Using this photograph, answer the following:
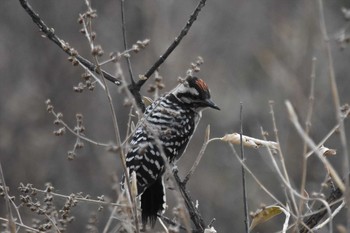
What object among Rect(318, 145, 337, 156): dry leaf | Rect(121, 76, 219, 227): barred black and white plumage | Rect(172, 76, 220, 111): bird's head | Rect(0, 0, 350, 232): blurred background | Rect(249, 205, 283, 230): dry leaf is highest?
Rect(0, 0, 350, 232): blurred background

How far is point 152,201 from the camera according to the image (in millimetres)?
5320

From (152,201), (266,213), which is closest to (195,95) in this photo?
(152,201)

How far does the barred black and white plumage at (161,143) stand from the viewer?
5195 millimetres

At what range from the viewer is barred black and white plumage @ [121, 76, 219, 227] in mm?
5195

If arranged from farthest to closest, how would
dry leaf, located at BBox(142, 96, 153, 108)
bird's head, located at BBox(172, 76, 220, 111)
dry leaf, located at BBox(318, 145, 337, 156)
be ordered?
1. bird's head, located at BBox(172, 76, 220, 111)
2. dry leaf, located at BBox(142, 96, 153, 108)
3. dry leaf, located at BBox(318, 145, 337, 156)

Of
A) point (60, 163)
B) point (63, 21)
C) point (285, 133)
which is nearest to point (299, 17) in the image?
point (285, 133)

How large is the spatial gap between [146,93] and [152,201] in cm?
573

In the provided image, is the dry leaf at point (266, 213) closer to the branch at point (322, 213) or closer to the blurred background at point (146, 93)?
the branch at point (322, 213)

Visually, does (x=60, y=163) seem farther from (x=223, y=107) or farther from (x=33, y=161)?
(x=223, y=107)

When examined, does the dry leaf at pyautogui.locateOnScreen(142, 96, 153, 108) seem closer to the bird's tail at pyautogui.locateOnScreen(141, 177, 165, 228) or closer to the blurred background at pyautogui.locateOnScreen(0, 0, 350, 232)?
the bird's tail at pyautogui.locateOnScreen(141, 177, 165, 228)

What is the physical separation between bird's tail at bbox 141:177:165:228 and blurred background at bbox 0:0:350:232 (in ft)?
12.8

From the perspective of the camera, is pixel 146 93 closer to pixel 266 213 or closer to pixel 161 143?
pixel 161 143

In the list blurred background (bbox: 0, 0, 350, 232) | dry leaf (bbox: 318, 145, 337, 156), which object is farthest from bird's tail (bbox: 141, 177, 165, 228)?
blurred background (bbox: 0, 0, 350, 232)

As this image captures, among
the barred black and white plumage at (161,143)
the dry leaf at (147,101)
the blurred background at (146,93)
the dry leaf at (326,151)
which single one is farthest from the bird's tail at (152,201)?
the blurred background at (146,93)
